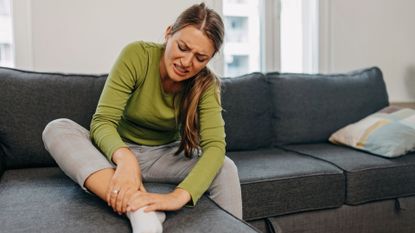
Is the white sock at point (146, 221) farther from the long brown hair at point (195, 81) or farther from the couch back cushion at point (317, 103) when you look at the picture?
the couch back cushion at point (317, 103)

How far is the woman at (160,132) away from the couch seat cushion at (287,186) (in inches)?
8.0

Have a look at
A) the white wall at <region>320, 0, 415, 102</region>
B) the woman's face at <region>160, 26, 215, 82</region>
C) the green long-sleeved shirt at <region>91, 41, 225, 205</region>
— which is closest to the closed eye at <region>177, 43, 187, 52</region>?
the woman's face at <region>160, 26, 215, 82</region>

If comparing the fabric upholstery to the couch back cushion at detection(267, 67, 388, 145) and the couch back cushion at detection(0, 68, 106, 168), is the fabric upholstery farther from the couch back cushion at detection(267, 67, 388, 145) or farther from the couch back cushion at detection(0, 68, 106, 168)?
the couch back cushion at detection(0, 68, 106, 168)

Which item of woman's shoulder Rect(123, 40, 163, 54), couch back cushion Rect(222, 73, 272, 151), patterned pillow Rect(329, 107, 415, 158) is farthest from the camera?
couch back cushion Rect(222, 73, 272, 151)

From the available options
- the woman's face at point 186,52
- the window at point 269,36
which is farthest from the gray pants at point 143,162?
the window at point 269,36

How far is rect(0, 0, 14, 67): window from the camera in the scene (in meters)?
1.96

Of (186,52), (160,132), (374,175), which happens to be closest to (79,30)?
(160,132)

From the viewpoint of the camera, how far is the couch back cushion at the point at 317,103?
199 centimetres

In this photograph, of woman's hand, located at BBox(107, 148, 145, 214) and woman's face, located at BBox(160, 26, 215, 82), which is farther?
woman's face, located at BBox(160, 26, 215, 82)

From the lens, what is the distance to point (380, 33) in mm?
2719

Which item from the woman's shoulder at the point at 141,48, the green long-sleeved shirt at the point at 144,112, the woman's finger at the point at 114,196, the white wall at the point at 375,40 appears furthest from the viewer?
the white wall at the point at 375,40

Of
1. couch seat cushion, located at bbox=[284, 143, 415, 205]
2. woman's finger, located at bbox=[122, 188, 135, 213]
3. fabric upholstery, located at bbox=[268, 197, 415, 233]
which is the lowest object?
fabric upholstery, located at bbox=[268, 197, 415, 233]

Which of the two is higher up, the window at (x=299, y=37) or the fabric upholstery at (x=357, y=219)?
the window at (x=299, y=37)

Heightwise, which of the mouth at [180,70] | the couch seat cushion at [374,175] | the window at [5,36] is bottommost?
the couch seat cushion at [374,175]
